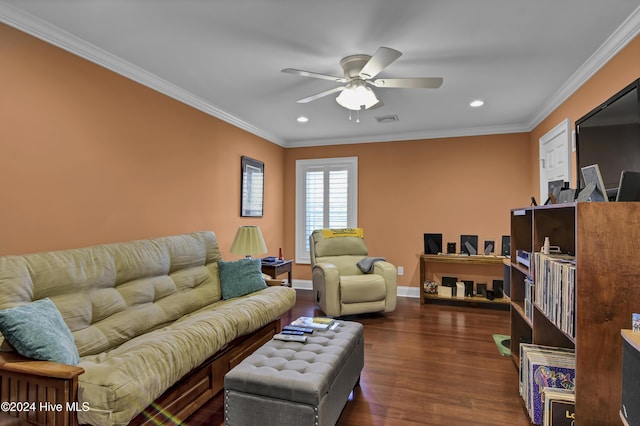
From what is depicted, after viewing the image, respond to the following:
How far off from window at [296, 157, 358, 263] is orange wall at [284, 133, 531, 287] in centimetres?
12

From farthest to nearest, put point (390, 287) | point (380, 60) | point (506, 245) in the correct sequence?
point (506, 245) → point (390, 287) → point (380, 60)

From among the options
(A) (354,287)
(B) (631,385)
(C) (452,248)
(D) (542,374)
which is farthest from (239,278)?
(C) (452,248)

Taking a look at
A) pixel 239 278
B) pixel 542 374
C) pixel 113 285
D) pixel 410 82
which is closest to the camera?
pixel 542 374

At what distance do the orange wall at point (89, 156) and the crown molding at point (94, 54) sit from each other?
0.17 ft

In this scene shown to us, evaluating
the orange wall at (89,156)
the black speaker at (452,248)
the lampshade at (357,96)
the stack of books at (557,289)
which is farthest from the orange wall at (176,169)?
the lampshade at (357,96)

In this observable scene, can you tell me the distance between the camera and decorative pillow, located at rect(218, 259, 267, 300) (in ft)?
10.5

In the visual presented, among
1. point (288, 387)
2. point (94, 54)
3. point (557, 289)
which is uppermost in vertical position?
point (94, 54)

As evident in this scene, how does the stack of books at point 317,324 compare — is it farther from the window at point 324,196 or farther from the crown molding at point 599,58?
the window at point 324,196

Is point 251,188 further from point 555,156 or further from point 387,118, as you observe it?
point 555,156

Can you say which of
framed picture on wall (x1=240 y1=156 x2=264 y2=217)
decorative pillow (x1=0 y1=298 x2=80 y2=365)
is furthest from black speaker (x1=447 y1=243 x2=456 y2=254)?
decorative pillow (x1=0 y1=298 x2=80 y2=365)

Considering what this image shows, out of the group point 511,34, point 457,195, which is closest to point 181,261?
point 511,34

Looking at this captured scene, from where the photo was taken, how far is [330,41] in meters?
2.40

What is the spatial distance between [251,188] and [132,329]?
273cm

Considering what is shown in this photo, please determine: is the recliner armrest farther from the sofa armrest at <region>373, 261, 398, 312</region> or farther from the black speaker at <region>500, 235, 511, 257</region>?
the black speaker at <region>500, 235, 511, 257</region>
